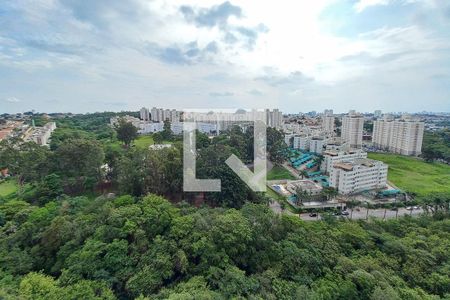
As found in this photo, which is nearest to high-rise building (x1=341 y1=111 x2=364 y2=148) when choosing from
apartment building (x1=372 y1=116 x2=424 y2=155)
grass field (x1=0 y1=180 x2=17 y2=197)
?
apartment building (x1=372 y1=116 x2=424 y2=155)

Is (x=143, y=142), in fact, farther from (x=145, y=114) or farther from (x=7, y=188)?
(x=145, y=114)

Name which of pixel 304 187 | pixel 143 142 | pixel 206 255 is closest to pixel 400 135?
pixel 304 187

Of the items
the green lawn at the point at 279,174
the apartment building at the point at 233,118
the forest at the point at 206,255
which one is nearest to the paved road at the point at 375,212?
the forest at the point at 206,255

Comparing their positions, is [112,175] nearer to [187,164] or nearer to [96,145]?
[96,145]

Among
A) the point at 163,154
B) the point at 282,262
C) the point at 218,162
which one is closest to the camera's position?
the point at 282,262

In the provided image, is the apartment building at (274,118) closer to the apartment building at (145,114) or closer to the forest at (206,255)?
the apartment building at (145,114)

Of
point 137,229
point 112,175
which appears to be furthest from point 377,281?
point 112,175
